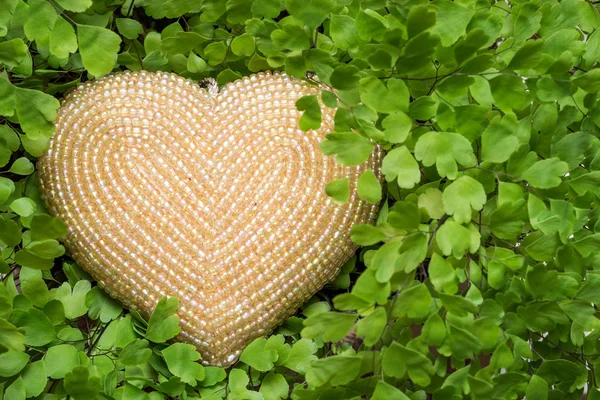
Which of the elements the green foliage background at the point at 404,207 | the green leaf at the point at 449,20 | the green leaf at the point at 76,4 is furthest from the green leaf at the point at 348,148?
the green leaf at the point at 76,4

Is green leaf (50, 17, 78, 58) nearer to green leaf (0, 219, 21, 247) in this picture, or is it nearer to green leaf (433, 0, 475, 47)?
green leaf (0, 219, 21, 247)

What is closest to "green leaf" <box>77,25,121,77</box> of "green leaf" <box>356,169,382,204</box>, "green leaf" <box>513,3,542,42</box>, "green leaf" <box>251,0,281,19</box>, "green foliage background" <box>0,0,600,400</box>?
"green foliage background" <box>0,0,600,400</box>

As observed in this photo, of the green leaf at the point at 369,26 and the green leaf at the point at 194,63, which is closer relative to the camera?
the green leaf at the point at 369,26

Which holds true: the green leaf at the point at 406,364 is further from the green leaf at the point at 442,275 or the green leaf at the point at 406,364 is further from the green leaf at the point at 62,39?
the green leaf at the point at 62,39

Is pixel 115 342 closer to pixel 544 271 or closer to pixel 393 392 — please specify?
pixel 393 392

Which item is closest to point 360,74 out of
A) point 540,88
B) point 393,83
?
point 393,83

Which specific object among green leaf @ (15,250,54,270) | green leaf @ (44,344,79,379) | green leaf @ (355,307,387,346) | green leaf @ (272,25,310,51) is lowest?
green leaf @ (44,344,79,379)
